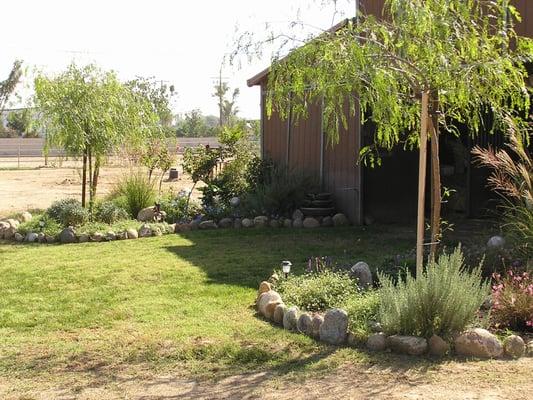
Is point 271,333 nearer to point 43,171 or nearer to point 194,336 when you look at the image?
point 194,336

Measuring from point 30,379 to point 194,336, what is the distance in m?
1.40

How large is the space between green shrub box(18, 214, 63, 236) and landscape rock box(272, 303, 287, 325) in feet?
21.6

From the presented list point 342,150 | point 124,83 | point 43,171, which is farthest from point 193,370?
point 43,171

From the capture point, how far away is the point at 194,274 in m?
8.47

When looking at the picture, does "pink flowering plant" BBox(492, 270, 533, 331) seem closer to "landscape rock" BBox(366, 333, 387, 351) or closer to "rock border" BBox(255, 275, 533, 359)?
"rock border" BBox(255, 275, 533, 359)

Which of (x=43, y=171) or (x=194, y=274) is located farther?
(x=43, y=171)

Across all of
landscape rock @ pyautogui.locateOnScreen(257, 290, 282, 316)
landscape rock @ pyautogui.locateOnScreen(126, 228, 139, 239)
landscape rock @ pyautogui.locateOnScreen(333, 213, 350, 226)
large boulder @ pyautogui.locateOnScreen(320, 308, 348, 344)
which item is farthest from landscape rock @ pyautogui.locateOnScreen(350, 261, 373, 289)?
landscape rock @ pyautogui.locateOnScreen(126, 228, 139, 239)

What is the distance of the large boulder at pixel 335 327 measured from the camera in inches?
218

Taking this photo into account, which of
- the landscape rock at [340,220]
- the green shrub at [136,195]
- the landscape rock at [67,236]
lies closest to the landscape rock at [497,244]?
the landscape rock at [340,220]

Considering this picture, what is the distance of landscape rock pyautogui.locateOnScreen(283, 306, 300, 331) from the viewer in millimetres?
5965

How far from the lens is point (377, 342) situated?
209 inches

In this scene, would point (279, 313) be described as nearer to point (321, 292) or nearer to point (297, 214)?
point (321, 292)

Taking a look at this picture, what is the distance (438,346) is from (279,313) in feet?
5.18

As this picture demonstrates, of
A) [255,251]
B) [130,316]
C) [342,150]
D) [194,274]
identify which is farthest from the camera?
[342,150]
